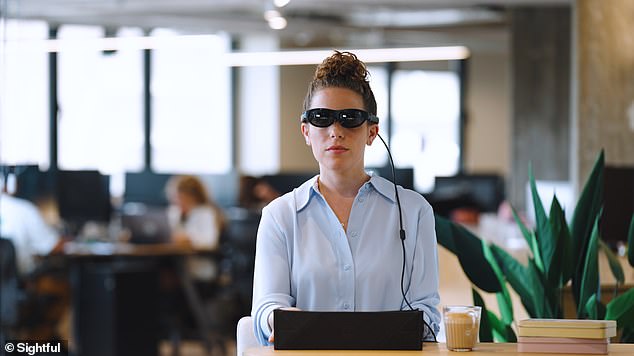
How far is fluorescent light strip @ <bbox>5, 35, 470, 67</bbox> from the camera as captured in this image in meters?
9.77

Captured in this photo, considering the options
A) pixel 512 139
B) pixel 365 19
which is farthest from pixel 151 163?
pixel 512 139

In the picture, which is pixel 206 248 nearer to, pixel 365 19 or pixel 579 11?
pixel 579 11

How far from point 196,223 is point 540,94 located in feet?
15.2

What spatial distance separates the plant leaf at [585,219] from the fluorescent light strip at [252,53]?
5248mm

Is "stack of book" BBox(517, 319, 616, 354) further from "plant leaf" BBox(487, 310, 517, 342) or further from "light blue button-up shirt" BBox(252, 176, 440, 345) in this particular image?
"plant leaf" BBox(487, 310, 517, 342)

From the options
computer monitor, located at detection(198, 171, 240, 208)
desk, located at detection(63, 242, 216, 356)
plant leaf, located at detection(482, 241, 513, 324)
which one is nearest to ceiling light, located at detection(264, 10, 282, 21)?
computer monitor, located at detection(198, 171, 240, 208)

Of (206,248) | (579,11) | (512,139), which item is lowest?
(206,248)

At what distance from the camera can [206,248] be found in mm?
8773

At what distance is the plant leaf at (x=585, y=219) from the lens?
3.38 m

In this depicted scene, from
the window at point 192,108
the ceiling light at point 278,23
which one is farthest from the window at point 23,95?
the ceiling light at point 278,23

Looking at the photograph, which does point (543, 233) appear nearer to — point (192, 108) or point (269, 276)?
point (269, 276)

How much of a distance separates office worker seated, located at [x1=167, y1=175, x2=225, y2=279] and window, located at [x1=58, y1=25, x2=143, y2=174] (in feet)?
11.8

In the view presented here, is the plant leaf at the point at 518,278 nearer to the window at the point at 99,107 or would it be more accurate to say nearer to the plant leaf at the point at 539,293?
the plant leaf at the point at 539,293

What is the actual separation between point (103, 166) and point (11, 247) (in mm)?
6362
